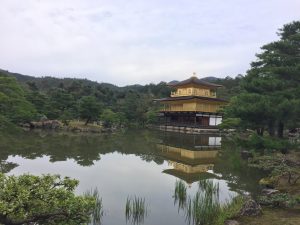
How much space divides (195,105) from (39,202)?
124ft

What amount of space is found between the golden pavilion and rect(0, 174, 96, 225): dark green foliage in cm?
3556

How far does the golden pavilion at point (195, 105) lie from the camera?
41344mm

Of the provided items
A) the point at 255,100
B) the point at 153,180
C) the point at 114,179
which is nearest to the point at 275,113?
the point at 255,100

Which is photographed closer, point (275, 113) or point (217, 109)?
point (275, 113)

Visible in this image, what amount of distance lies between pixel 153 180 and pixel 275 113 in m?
5.03

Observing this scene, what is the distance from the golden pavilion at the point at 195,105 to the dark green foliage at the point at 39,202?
35.6 m

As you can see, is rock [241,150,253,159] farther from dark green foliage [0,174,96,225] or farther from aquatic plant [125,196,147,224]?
dark green foliage [0,174,96,225]

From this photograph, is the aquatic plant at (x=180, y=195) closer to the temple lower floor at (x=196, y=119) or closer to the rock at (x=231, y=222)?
the rock at (x=231, y=222)

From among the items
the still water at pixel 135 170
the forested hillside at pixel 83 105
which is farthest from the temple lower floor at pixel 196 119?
the still water at pixel 135 170

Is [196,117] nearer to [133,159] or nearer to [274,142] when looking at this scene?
[133,159]

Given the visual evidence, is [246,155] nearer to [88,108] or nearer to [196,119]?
[88,108]

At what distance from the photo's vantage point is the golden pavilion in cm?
4134

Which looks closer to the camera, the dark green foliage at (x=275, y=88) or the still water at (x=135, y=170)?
the still water at (x=135, y=170)

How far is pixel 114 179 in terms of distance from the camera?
12.2m
